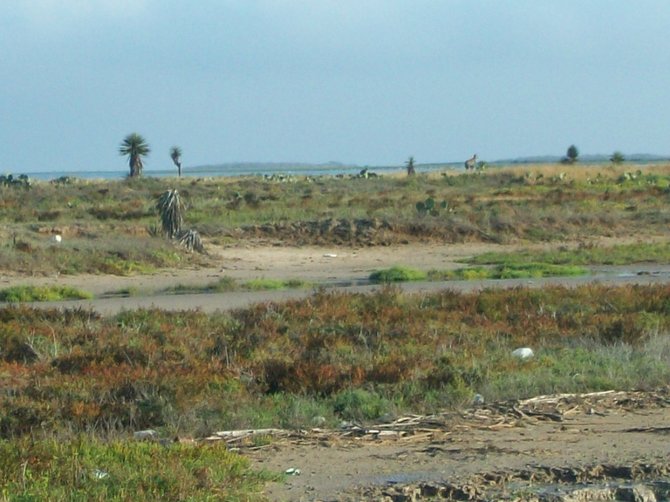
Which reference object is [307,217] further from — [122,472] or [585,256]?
[122,472]

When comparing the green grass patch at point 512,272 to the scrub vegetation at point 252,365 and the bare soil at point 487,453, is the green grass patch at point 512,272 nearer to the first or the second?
the scrub vegetation at point 252,365

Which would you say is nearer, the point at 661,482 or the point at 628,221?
the point at 661,482

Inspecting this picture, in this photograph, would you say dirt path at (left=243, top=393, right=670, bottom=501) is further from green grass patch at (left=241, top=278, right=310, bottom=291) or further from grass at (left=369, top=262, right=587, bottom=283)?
grass at (left=369, top=262, right=587, bottom=283)

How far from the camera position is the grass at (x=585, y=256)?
112 feet

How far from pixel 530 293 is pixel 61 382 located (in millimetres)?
10104

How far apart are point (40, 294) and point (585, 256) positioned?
17236 mm

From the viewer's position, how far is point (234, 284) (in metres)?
27.5

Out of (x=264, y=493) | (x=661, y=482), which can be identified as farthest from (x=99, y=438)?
(x=661, y=482)

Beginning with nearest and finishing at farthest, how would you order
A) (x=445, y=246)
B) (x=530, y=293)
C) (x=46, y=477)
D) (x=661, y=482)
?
1. (x=46, y=477)
2. (x=661, y=482)
3. (x=530, y=293)
4. (x=445, y=246)

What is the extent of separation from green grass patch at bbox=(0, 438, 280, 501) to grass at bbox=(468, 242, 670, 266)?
84.0 ft

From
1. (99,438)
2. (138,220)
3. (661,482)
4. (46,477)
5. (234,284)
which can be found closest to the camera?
(46,477)

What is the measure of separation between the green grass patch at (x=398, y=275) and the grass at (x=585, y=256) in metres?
3.98

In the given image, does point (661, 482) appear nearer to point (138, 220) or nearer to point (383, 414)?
point (383, 414)

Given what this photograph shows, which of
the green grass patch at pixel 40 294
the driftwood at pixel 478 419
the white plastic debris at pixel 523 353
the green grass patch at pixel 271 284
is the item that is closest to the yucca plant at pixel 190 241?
the green grass patch at pixel 271 284
